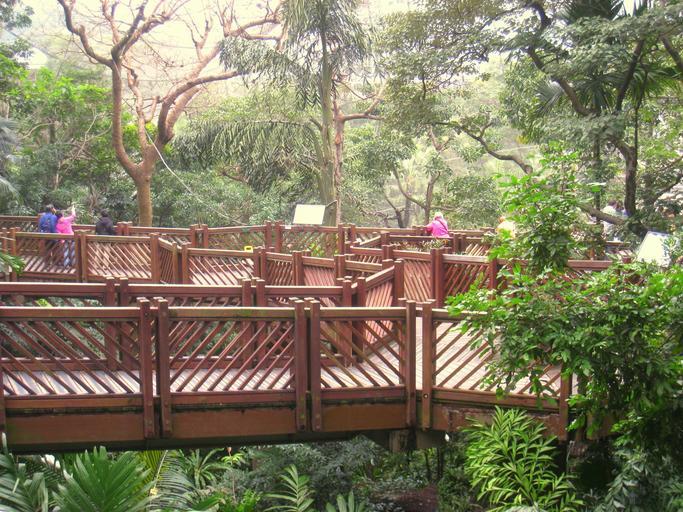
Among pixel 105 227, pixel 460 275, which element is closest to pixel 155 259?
pixel 105 227

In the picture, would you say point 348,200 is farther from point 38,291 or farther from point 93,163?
point 38,291

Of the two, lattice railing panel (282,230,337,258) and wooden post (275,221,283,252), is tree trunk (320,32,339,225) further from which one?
wooden post (275,221,283,252)

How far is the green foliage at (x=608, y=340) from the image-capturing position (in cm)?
524

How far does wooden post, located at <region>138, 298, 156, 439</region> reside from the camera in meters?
6.19

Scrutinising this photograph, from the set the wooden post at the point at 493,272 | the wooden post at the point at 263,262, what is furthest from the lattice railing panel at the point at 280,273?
the wooden post at the point at 493,272

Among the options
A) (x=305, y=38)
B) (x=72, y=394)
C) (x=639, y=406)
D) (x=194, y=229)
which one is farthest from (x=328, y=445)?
(x=305, y=38)

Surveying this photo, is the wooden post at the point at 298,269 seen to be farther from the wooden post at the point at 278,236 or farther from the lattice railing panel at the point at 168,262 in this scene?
the wooden post at the point at 278,236

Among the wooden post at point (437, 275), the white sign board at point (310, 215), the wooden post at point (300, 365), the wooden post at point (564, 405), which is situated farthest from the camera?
the white sign board at point (310, 215)

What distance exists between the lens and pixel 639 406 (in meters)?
5.41

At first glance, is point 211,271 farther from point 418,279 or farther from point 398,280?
point 398,280

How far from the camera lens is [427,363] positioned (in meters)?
6.68

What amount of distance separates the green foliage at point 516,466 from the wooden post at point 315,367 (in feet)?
4.16

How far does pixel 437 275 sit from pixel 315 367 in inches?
140

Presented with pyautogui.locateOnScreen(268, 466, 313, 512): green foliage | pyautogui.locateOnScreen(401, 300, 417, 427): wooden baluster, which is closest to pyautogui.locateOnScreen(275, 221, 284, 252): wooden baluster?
pyautogui.locateOnScreen(268, 466, 313, 512): green foliage
